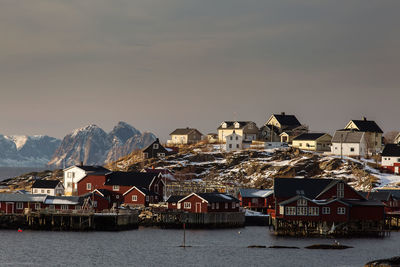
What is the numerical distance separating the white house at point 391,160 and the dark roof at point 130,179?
4937cm

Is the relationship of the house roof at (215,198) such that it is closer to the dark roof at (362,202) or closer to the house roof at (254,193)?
the house roof at (254,193)

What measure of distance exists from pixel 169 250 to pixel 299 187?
26743 millimetres

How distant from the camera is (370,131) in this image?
178 m

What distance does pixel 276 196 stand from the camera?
11044cm

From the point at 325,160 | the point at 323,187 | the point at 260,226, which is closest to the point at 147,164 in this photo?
the point at 325,160

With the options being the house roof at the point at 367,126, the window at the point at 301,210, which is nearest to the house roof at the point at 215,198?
the window at the point at 301,210

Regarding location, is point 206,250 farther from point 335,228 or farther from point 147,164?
point 147,164

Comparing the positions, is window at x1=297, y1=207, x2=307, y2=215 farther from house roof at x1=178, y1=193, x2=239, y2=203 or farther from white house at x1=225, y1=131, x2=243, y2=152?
white house at x1=225, y1=131, x2=243, y2=152

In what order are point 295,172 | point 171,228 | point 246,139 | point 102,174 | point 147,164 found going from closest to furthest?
point 171,228 → point 102,174 → point 295,172 → point 147,164 → point 246,139

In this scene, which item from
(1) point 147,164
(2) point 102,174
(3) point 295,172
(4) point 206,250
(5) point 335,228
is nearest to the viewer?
(4) point 206,250

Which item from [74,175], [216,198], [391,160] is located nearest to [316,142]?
[391,160]

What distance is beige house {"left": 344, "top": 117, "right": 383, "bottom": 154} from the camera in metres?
176

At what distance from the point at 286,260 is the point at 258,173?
78.2m

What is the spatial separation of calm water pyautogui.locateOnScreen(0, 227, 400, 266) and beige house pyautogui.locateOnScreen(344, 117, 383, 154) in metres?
66.6
